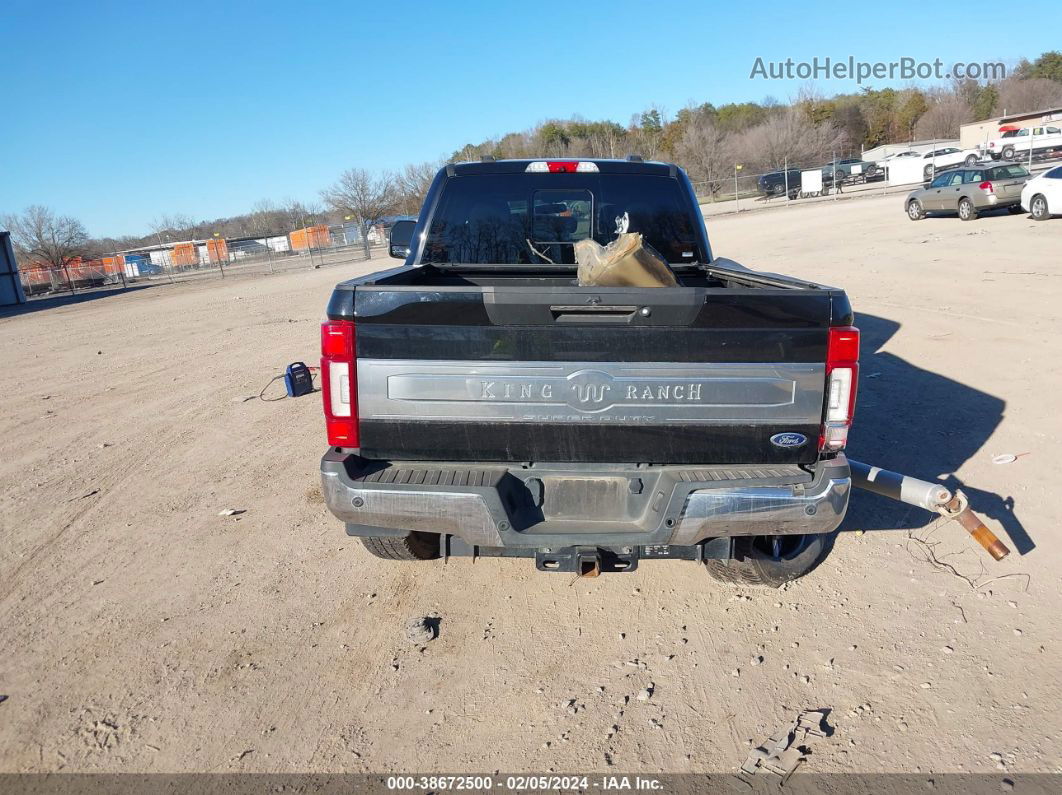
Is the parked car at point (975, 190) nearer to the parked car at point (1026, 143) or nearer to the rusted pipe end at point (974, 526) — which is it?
the rusted pipe end at point (974, 526)

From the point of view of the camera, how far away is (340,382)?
303 cm

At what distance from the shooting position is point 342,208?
2486 inches

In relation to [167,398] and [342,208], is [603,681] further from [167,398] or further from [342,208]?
[342,208]

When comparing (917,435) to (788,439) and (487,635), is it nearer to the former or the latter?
(788,439)

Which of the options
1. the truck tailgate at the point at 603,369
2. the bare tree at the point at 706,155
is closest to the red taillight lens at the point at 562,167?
the truck tailgate at the point at 603,369

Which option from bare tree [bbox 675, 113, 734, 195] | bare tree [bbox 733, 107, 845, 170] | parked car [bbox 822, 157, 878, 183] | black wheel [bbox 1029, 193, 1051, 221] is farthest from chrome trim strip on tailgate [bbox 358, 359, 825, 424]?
bare tree [bbox 733, 107, 845, 170]

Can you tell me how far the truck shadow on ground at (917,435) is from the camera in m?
4.50

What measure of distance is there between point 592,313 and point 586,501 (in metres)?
0.81

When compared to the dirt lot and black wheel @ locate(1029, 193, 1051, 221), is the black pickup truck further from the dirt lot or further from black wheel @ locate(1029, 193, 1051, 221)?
black wheel @ locate(1029, 193, 1051, 221)

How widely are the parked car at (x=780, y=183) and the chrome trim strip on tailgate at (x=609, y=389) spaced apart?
48093 millimetres

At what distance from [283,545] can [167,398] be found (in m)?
4.98

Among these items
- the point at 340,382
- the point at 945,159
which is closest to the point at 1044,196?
the point at 340,382

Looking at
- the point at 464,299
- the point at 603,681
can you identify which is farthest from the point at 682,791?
the point at 464,299

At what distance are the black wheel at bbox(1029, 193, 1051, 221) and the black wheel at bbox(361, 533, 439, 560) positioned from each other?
21.4 m
